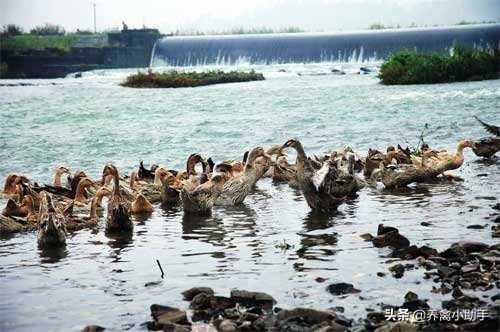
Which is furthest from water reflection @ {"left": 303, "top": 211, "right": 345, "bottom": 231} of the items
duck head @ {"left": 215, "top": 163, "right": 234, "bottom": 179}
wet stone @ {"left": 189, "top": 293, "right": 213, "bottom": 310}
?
wet stone @ {"left": 189, "top": 293, "right": 213, "bottom": 310}

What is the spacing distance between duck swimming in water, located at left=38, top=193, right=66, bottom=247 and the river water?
0.68ft

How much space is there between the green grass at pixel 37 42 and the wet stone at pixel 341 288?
227 feet

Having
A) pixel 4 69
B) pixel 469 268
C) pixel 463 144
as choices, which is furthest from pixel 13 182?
pixel 4 69

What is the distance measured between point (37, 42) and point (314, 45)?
1197 inches

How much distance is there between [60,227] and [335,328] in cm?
609

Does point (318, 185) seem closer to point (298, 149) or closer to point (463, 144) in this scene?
point (298, 149)

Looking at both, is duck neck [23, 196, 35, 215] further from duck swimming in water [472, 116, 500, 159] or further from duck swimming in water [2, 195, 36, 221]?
duck swimming in water [472, 116, 500, 159]

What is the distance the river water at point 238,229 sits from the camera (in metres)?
8.18

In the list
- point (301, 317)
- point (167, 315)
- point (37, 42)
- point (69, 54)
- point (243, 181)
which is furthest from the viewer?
point (37, 42)

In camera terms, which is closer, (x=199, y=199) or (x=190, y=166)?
(x=199, y=199)

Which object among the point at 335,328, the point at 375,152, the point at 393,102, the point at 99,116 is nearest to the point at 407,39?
the point at 393,102

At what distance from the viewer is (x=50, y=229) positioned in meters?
11.3

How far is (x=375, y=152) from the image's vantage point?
18.1 meters

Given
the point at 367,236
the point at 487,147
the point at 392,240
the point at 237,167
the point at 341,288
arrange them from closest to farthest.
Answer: the point at 341,288, the point at 392,240, the point at 367,236, the point at 237,167, the point at 487,147
